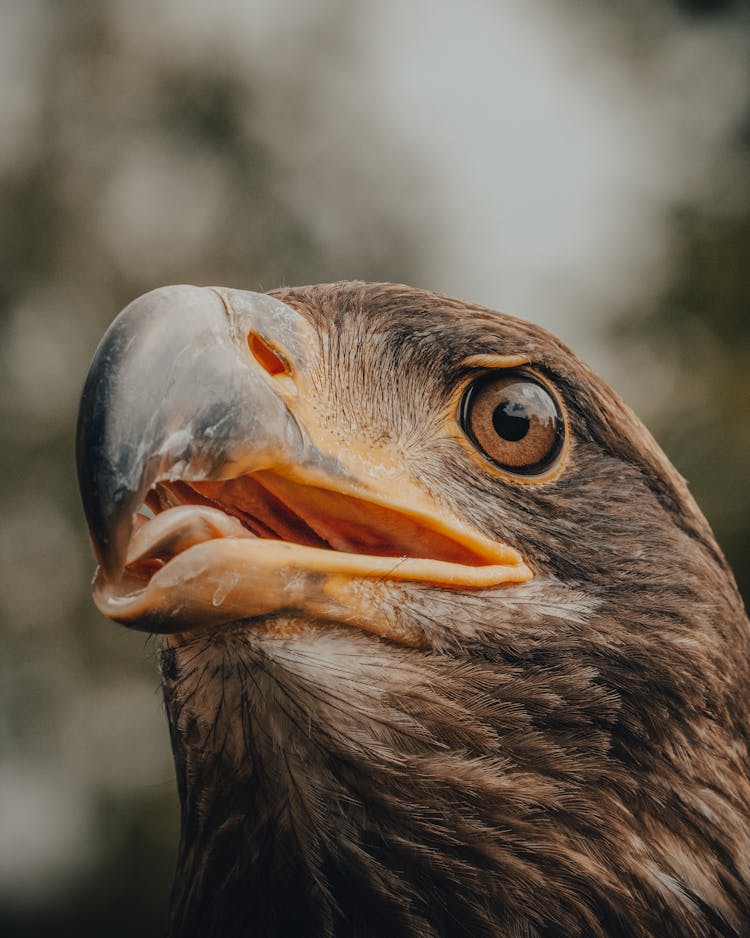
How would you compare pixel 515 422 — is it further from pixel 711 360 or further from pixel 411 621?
pixel 711 360

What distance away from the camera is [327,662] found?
172 centimetres

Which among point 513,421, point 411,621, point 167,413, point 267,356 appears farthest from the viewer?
point 513,421

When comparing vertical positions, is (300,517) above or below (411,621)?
above

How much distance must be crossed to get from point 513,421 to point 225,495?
27.9 inches

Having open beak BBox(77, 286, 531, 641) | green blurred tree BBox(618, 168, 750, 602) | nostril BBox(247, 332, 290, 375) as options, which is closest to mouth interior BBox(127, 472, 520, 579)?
open beak BBox(77, 286, 531, 641)

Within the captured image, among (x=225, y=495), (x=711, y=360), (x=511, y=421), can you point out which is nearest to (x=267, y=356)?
(x=225, y=495)

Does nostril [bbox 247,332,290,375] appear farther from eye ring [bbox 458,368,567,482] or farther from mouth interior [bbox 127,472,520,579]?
eye ring [bbox 458,368,567,482]

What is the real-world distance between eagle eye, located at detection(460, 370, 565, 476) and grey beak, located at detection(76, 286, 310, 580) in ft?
1.70

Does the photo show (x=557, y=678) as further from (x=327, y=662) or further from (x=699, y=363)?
(x=699, y=363)

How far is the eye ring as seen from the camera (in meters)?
2.11

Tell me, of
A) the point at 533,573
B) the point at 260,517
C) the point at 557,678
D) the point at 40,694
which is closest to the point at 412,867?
the point at 557,678

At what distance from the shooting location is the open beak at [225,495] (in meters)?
1.57

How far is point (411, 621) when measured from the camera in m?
1.77

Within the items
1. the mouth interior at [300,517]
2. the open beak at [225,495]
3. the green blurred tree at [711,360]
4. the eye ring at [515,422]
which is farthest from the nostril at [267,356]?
the green blurred tree at [711,360]
